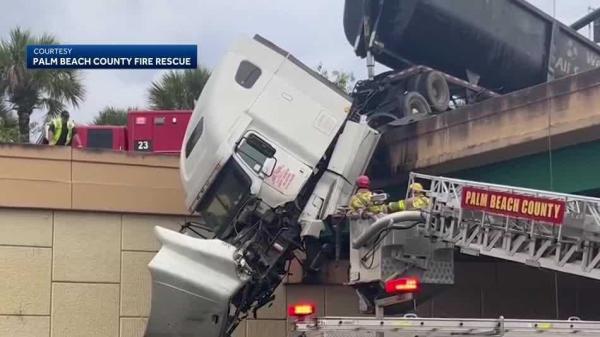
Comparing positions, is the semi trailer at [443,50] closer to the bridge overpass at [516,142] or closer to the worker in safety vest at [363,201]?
the bridge overpass at [516,142]

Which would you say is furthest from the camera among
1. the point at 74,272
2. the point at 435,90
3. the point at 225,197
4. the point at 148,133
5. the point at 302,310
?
the point at 148,133

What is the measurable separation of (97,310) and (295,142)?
15.0 ft

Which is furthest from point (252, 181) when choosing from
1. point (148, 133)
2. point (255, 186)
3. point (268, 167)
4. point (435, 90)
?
point (148, 133)

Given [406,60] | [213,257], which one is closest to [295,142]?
[213,257]

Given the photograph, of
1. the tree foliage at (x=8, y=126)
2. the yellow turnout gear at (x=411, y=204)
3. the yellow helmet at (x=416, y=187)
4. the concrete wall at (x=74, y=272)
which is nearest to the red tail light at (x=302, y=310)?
the yellow turnout gear at (x=411, y=204)

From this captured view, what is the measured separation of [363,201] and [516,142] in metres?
2.46

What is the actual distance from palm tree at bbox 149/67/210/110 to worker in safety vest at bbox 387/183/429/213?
1543 centimetres

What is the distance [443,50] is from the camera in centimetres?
1552

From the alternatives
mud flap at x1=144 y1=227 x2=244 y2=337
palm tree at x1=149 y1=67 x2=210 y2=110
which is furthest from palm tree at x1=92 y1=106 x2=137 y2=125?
mud flap at x1=144 y1=227 x2=244 y2=337

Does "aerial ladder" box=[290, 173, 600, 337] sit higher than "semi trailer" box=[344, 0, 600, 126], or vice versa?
"semi trailer" box=[344, 0, 600, 126]

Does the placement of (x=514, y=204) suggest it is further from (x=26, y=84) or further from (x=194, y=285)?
(x=26, y=84)

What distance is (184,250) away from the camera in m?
11.5

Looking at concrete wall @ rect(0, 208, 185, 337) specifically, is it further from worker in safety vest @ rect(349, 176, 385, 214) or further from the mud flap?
worker in safety vest @ rect(349, 176, 385, 214)

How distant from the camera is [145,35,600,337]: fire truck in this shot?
33.4 feet
